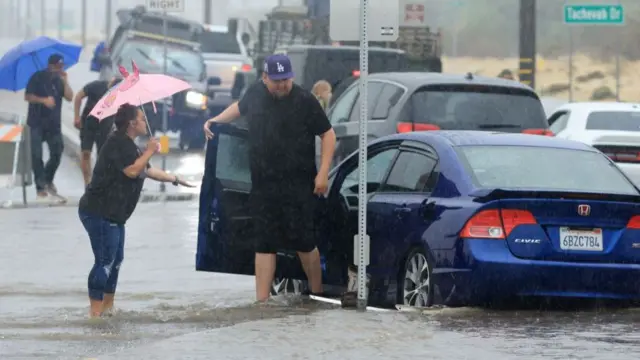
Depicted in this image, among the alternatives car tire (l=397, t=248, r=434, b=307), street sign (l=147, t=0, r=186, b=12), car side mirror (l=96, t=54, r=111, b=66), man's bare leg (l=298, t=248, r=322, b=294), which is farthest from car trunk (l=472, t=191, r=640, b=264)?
street sign (l=147, t=0, r=186, b=12)

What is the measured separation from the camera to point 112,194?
11.4 metres

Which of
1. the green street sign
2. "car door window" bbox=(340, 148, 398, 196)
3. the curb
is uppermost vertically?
the green street sign

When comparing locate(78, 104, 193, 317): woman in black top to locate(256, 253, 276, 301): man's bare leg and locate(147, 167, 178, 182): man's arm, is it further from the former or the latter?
locate(256, 253, 276, 301): man's bare leg

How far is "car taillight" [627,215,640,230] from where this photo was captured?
10930 mm

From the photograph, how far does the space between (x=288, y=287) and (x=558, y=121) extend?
10.4 metres

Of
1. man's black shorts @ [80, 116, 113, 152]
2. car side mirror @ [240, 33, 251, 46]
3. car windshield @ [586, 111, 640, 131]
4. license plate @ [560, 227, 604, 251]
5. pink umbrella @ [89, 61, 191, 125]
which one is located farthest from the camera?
car side mirror @ [240, 33, 251, 46]

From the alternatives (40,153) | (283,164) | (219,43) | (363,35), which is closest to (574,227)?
(363,35)

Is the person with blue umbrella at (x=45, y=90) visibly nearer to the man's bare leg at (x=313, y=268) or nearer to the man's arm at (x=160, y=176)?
the man's arm at (x=160, y=176)

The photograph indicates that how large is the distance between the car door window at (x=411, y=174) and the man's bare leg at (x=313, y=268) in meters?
0.66

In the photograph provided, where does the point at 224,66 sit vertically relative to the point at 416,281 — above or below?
above

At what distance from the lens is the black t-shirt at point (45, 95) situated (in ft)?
72.3

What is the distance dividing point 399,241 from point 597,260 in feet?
4.34

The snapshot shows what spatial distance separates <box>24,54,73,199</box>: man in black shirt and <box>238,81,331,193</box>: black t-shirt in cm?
1037

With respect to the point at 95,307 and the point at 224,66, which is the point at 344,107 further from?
the point at 224,66
